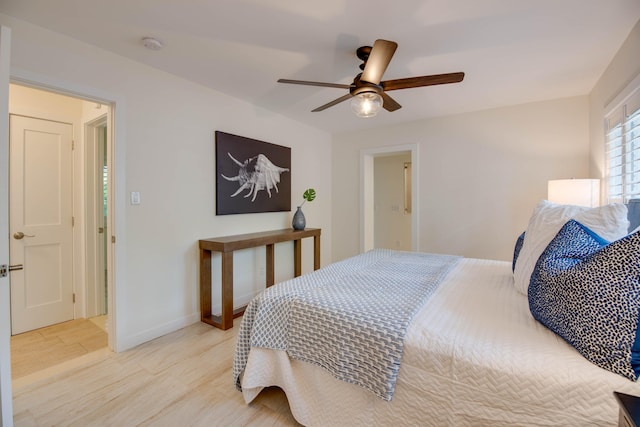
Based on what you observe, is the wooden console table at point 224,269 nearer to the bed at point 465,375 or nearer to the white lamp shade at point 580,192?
the bed at point 465,375

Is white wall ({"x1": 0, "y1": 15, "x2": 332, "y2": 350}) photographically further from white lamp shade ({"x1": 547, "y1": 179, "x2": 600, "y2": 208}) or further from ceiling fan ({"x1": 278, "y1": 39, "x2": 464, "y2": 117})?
white lamp shade ({"x1": 547, "y1": 179, "x2": 600, "y2": 208})

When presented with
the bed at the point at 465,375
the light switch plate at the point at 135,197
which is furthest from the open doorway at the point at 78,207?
the bed at the point at 465,375

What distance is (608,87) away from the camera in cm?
236

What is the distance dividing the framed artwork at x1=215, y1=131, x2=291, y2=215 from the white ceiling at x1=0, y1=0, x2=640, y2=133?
2.08 feet

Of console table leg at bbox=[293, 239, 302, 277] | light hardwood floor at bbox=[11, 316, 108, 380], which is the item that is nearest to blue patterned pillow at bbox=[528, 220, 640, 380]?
console table leg at bbox=[293, 239, 302, 277]

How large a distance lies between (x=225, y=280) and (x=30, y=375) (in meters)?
1.37

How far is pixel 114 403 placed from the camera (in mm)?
1662

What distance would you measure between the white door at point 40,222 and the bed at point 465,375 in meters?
2.37

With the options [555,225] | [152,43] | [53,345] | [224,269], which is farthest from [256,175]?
[555,225]

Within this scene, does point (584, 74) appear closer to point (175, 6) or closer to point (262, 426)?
point (175, 6)

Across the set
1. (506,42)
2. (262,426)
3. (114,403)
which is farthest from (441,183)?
(114,403)

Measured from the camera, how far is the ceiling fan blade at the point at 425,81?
1.84 m

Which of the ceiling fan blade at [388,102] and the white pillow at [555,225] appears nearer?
the white pillow at [555,225]

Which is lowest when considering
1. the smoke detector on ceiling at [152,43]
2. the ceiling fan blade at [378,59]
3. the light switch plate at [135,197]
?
the light switch plate at [135,197]
